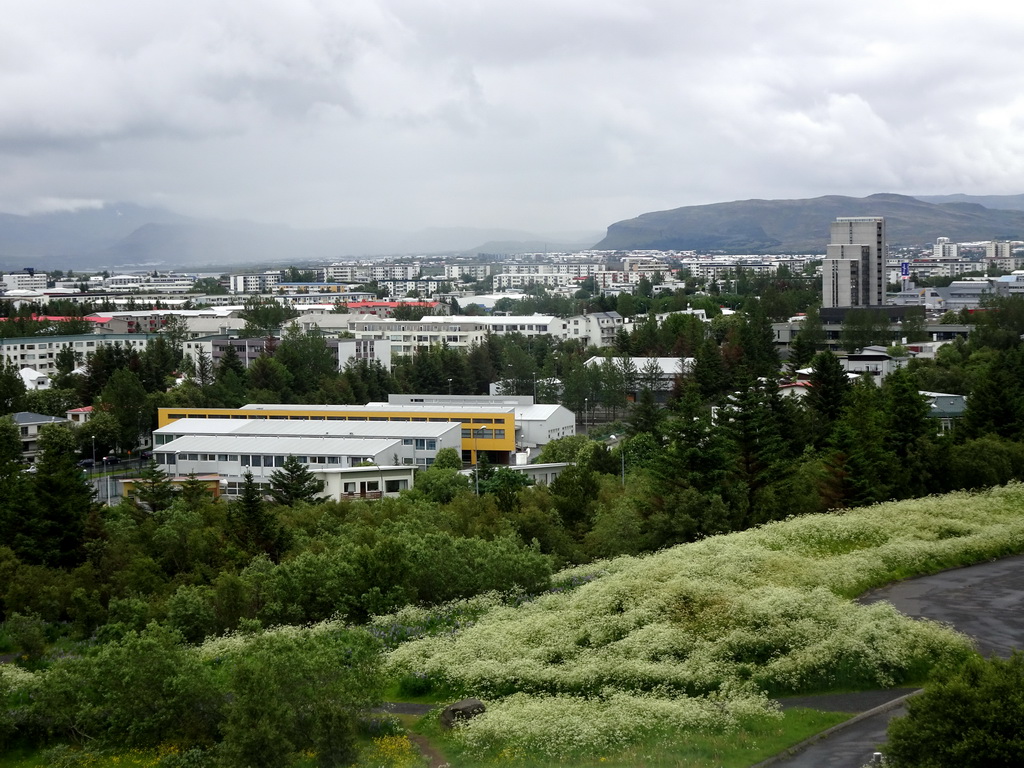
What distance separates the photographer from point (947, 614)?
1118cm

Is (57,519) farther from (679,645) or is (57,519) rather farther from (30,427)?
(30,427)

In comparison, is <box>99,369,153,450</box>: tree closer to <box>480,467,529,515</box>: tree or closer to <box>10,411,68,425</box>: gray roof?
<box>10,411,68,425</box>: gray roof

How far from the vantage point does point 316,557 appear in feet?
44.4

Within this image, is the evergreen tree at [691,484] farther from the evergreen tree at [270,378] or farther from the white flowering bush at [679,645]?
the evergreen tree at [270,378]

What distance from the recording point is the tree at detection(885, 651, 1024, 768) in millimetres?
Result: 6855

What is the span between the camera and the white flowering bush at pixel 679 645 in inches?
347

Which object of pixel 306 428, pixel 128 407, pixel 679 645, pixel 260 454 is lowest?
pixel 260 454

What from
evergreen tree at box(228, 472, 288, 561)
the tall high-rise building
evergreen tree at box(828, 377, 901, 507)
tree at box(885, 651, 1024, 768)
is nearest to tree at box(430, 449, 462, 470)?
evergreen tree at box(228, 472, 288, 561)

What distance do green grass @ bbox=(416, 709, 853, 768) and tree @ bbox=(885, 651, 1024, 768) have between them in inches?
42.9

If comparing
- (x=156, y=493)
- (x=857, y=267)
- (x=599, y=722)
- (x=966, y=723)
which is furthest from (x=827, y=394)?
(x=857, y=267)

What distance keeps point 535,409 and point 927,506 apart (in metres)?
16.0

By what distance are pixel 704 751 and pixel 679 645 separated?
6.96 feet

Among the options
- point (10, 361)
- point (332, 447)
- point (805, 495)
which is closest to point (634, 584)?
point (805, 495)

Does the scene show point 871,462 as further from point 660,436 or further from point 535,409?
point 535,409
